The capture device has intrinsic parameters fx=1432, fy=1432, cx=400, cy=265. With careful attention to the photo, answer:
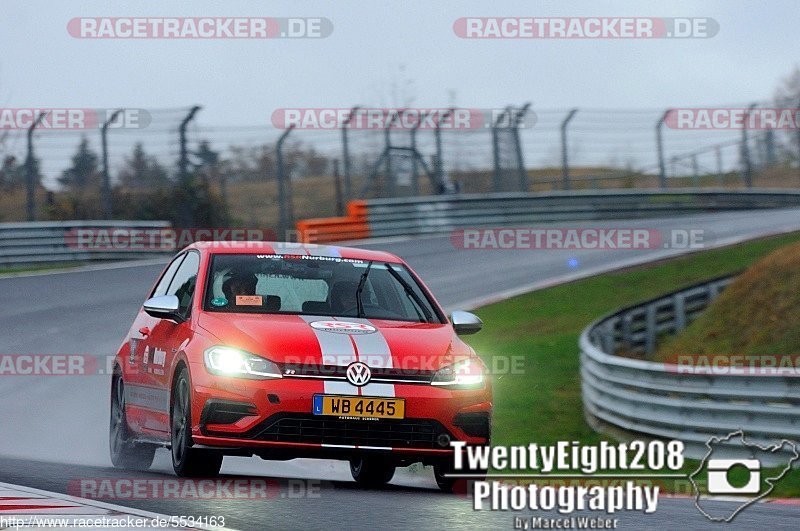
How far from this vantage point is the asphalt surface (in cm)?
653

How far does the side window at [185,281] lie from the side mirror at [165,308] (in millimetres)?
91

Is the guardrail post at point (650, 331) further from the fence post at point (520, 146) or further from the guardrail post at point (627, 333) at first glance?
the fence post at point (520, 146)

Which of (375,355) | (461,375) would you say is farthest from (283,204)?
(375,355)

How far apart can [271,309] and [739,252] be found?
17.9 metres

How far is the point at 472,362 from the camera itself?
7867 mm

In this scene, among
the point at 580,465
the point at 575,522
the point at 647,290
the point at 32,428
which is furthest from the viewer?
the point at 647,290

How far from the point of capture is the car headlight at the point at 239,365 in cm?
743

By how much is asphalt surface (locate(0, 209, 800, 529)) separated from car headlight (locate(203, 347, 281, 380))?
0.63m

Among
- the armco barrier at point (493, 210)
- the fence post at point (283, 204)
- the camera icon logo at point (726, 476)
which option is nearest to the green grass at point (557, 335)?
the camera icon logo at point (726, 476)

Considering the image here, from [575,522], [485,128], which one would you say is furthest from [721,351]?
[485,128]

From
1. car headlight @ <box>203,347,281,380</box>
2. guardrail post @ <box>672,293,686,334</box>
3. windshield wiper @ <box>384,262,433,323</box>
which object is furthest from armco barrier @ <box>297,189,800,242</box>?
car headlight @ <box>203,347,281,380</box>

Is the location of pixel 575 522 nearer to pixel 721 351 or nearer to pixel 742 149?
pixel 721 351

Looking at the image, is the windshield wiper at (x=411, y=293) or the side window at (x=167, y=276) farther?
the side window at (x=167, y=276)

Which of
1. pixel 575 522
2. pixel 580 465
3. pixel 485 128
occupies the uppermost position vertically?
pixel 485 128
